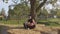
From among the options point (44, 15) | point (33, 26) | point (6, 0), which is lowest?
point (44, 15)

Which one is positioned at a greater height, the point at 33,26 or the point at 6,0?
the point at 6,0

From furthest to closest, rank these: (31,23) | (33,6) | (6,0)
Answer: (6,0) < (33,6) < (31,23)

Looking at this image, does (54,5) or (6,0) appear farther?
(54,5)

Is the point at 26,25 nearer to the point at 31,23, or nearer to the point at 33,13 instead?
the point at 31,23

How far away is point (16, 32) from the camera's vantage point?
991 centimetres

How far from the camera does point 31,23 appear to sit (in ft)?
42.6

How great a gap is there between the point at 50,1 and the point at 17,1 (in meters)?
4.01

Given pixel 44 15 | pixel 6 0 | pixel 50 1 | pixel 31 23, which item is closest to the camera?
pixel 31 23

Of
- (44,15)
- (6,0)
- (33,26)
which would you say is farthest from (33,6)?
(44,15)

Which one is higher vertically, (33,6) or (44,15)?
(33,6)

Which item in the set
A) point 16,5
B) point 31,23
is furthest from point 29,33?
point 16,5

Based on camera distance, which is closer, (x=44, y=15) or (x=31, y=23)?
(x=31, y=23)

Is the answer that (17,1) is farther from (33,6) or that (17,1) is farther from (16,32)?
(16,32)

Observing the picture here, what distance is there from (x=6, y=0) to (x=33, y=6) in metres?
3.08
